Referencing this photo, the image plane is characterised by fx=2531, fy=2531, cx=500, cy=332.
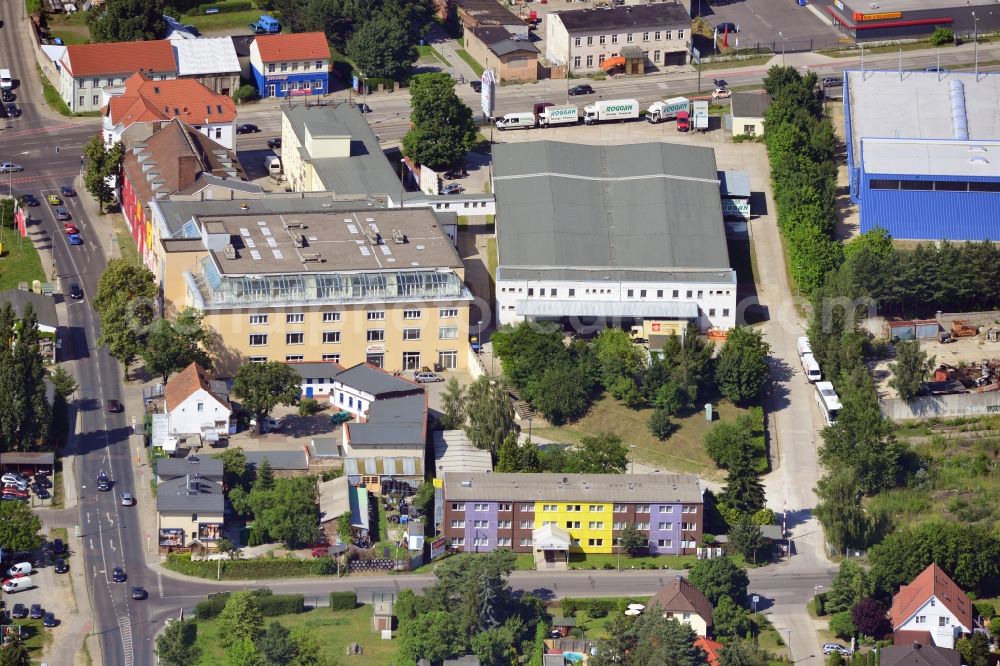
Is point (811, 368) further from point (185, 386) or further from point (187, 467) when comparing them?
point (187, 467)

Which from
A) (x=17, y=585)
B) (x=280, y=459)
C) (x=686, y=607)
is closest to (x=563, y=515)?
(x=686, y=607)

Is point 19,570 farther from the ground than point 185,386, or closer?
closer

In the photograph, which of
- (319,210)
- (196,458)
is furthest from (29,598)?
(319,210)

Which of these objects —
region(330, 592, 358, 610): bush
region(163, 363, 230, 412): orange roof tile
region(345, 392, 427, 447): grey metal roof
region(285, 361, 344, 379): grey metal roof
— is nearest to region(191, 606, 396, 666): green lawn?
region(330, 592, 358, 610): bush

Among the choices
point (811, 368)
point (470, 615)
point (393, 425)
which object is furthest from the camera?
point (811, 368)

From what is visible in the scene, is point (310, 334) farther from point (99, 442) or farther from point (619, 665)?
point (619, 665)

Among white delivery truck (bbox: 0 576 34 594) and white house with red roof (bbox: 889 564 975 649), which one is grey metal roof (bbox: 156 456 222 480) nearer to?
white delivery truck (bbox: 0 576 34 594)

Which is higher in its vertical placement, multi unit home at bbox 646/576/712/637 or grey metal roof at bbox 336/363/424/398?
grey metal roof at bbox 336/363/424/398
